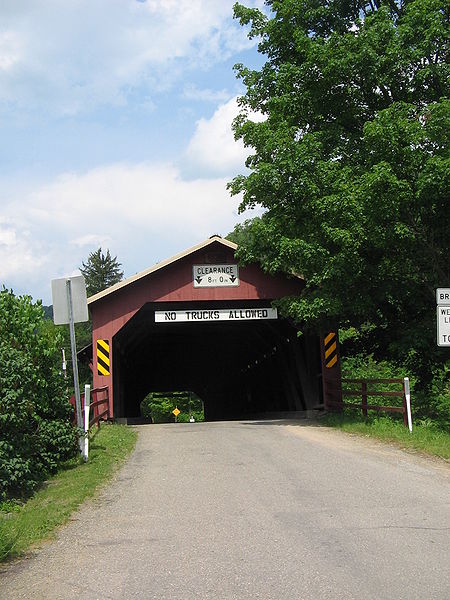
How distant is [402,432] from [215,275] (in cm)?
827

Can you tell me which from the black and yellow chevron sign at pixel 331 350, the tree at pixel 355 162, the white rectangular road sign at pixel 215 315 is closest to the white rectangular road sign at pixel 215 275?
the white rectangular road sign at pixel 215 315

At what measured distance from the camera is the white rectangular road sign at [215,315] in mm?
20328

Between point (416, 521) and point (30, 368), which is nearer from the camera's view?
point (416, 521)

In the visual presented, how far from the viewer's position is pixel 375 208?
1395 centimetres

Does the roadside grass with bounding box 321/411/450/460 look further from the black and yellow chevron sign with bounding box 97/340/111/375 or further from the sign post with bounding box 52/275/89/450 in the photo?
the black and yellow chevron sign with bounding box 97/340/111/375

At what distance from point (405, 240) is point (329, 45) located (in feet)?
15.7

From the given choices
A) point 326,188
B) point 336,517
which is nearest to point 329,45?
point 326,188

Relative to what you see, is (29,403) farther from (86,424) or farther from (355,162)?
(355,162)

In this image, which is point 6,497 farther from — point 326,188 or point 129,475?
point 326,188

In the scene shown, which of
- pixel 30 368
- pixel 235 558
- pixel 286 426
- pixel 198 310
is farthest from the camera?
pixel 198 310

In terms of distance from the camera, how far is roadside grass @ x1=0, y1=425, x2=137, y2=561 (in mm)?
6473

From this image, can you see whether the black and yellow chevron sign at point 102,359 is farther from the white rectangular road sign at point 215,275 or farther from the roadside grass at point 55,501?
the roadside grass at point 55,501

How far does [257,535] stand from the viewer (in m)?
6.18

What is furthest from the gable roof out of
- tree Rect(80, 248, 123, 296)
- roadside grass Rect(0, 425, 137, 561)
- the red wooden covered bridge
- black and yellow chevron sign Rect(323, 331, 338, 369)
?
tree Rect(80, 248, 123, 296)
